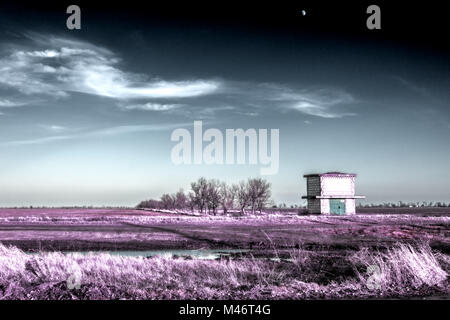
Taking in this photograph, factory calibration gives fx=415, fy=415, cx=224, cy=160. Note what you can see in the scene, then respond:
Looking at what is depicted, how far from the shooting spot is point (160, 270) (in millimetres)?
14219

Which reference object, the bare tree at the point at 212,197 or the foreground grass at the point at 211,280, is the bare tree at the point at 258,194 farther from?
the foreground grass at the point at 211,280

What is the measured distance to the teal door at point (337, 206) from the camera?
6081 centimetres

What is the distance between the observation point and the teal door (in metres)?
60.8

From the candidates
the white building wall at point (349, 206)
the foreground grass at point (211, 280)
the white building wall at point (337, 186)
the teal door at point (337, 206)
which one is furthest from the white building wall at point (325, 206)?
the foreground grass at point (211, 280)

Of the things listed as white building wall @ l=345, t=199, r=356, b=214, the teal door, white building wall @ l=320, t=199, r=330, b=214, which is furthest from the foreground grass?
white building wall @ l=345, t=199, r=356, b=214

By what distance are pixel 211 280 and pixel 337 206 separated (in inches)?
2045

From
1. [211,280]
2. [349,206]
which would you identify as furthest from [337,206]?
[211,280]

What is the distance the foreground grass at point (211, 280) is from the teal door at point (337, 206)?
4649 cm
